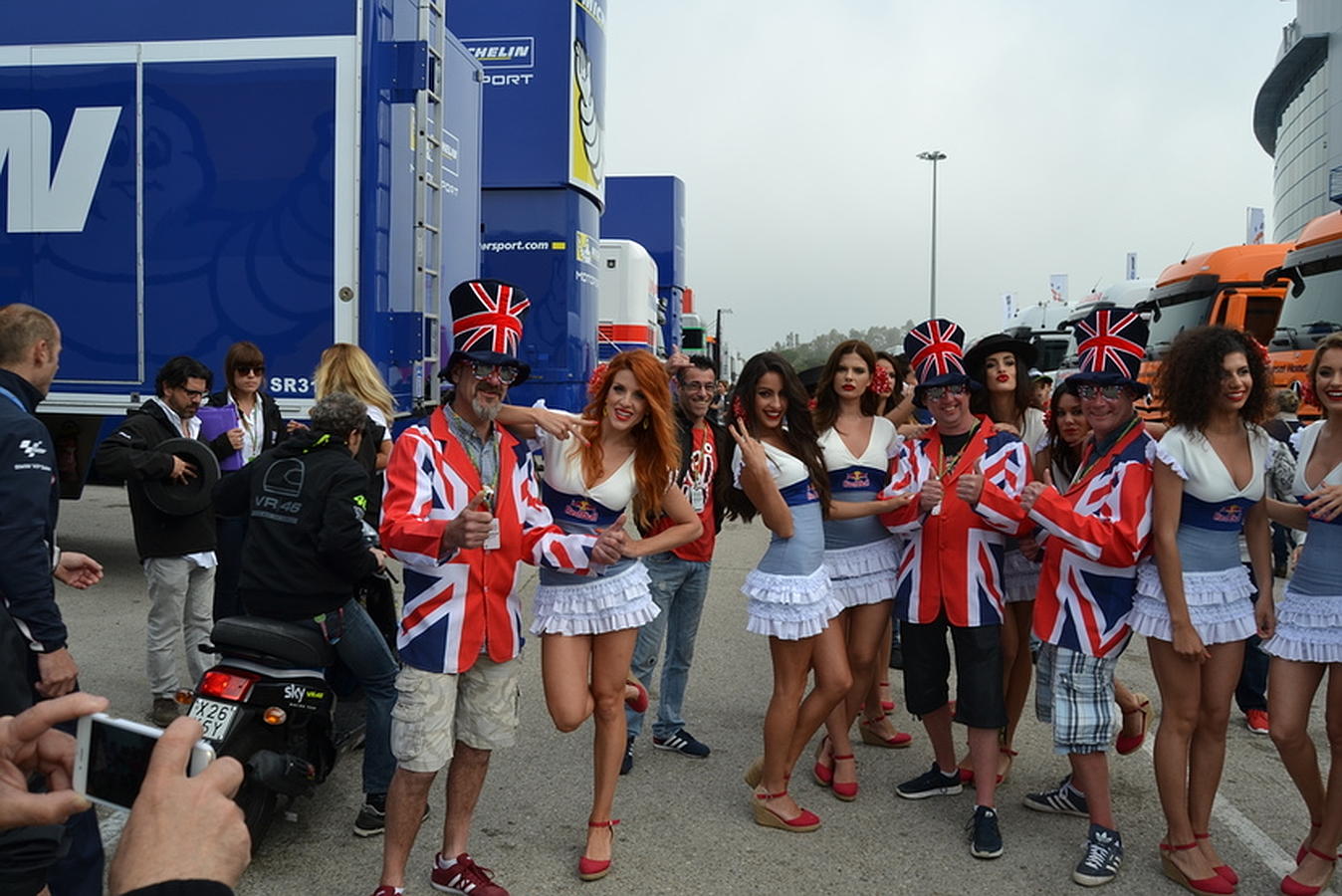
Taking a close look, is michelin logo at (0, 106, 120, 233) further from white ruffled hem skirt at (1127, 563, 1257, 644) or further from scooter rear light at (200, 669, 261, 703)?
white ruffled hem skirt at (1127, 563, 1257, 644)

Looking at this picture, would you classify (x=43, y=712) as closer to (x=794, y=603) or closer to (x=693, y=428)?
(x=794, y=603)

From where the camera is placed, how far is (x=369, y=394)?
5.29 meters

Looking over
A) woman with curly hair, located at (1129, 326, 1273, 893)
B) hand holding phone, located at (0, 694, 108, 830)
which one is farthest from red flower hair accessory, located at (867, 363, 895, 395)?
hand holding phone, located at (0, 694, 108, 830)

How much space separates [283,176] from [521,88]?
4.14 metres

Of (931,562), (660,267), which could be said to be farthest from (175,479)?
(660,267)

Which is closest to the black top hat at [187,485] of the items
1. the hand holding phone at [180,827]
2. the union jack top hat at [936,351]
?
the union jack top hat at [936,351]

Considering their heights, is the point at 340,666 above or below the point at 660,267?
below

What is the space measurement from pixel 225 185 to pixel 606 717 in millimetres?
4722

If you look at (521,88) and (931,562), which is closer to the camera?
Result: (931,562)

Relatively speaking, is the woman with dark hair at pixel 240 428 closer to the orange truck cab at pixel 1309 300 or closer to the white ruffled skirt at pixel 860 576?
the white ruffled skirt at pixel 860 576

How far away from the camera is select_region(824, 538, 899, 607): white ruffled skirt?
4309 millimetres

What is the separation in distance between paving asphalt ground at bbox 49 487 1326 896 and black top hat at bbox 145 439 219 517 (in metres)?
0.99

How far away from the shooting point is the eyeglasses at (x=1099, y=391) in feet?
12.5

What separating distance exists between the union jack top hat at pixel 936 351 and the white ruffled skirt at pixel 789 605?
907 millimetres
